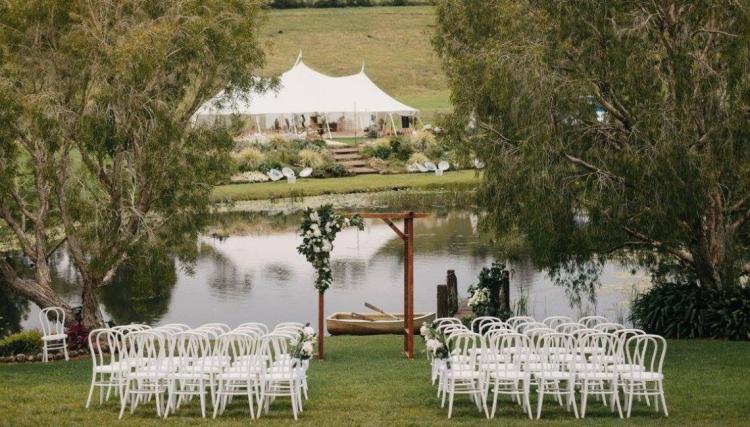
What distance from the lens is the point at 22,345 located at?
1988 cm

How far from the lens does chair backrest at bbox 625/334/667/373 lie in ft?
40.6

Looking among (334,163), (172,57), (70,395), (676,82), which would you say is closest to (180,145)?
(172,57)

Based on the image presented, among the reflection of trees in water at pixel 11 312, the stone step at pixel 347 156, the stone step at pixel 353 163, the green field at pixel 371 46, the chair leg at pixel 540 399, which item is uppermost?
the green field at pixel 371 46

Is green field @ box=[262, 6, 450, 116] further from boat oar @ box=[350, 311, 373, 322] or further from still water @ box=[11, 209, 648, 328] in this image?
boat oar @ box=[350, 311, 373, 322]

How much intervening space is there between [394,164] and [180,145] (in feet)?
103

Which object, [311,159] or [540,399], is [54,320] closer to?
[540,399]

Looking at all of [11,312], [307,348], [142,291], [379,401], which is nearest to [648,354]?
[379,401]

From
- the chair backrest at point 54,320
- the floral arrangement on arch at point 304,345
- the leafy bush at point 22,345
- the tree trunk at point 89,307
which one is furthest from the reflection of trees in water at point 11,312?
the floral arrangement on arch at point 304,345

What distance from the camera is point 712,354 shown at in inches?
695

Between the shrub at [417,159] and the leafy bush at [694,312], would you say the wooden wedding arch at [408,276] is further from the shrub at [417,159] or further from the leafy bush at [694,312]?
the shrub at [417,159]

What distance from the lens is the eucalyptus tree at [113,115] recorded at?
18797 mm

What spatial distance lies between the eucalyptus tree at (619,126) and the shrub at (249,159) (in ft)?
94.6

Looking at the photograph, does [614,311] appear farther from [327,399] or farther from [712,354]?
Result: [327,399]

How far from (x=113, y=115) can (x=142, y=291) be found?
10.1 feet
